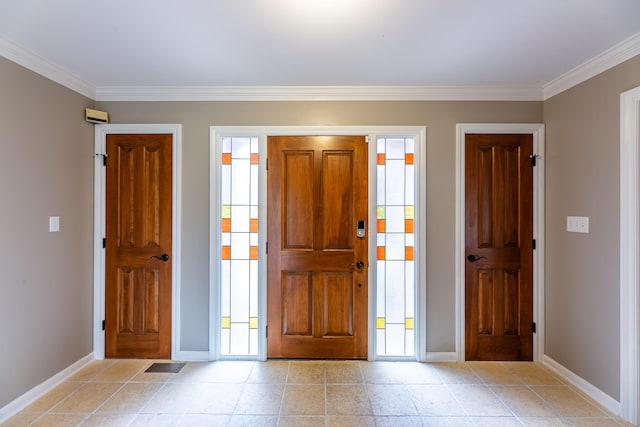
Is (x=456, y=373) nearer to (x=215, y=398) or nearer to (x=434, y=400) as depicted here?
(x=434, y=400)

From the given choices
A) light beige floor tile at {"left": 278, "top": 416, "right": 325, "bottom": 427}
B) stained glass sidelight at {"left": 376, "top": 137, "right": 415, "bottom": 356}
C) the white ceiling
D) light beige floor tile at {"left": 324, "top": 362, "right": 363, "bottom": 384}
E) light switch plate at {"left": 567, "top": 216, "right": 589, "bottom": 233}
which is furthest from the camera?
stained glass sidelight at {"left": 376, "top": 137, "right": 415, "bottom": 356}

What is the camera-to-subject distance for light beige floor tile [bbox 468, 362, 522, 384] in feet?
8.91

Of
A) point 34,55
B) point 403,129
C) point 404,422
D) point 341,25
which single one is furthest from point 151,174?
point 404,422

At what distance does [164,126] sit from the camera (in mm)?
3078

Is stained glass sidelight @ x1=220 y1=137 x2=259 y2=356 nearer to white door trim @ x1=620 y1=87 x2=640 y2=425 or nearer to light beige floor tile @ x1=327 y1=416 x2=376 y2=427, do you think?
light beige floor tile @ x1=327 y1=416 x2=376 y2=427

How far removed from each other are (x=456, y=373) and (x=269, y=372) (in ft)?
5.30

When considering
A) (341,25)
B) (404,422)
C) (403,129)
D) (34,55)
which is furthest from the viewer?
(403,129)

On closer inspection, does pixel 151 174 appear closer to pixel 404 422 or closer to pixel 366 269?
pixel 366 269

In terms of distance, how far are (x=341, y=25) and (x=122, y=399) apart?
3.03 m

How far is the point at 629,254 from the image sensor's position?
2.23 metres

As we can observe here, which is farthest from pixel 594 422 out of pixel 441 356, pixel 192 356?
pixel 192 356

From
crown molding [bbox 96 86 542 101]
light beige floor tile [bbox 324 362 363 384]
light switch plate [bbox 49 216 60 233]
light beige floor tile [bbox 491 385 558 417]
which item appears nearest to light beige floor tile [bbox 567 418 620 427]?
light beige floor tile [bbox 491 385 558 417]

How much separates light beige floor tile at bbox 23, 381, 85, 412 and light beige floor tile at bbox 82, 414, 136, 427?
0.41 metres

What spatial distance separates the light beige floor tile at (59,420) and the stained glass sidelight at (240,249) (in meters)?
1.18
